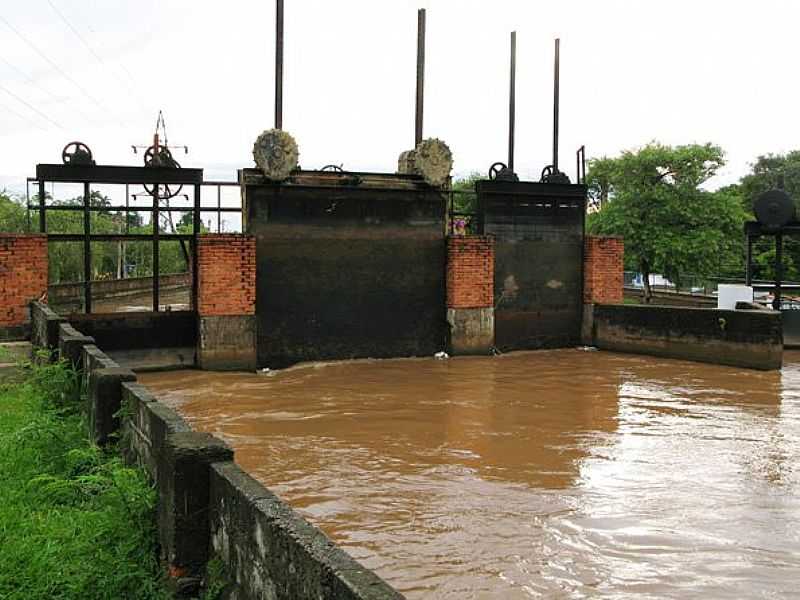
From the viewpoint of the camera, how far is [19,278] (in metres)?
10.6

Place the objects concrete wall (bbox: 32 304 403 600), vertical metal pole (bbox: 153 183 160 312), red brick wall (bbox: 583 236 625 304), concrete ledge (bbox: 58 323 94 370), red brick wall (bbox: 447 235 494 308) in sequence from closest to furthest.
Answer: concrete wall (bbox: 32 304 403 600)
concrete ledge (bbox: 58 323 94 370)
vertical metal pole (bbox: 153 183 160 312)
red brick wall (bbox: 447 235 494 308)
red brick wall (bbox: 583 236 625 304)

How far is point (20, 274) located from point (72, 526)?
7.76 m

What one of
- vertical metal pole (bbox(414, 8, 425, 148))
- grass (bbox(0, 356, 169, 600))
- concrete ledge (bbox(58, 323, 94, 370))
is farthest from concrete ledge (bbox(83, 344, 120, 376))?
vertical metal pole (bbox(414, 8, 425, 148))

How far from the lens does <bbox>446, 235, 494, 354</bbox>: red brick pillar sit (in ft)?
43.2

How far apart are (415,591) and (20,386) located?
494 centimetres

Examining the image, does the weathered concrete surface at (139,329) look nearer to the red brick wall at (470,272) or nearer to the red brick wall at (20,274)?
the red brick wall at (20,274)

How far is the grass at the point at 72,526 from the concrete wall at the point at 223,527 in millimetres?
151

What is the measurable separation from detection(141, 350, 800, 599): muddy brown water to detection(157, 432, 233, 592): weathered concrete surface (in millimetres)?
1274

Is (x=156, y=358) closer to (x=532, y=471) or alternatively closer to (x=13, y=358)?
(x=13, y=358)

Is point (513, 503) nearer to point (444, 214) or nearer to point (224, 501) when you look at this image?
point (224, 501)

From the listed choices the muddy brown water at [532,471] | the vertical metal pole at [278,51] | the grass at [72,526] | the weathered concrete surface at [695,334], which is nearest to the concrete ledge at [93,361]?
the grass at [72,526]

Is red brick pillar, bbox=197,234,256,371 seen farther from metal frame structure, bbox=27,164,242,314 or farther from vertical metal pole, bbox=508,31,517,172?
vertical metal pole, bbox=508,31,517,172

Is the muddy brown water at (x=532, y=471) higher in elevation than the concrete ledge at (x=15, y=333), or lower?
lower

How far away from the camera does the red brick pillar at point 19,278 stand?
34.3 feet
